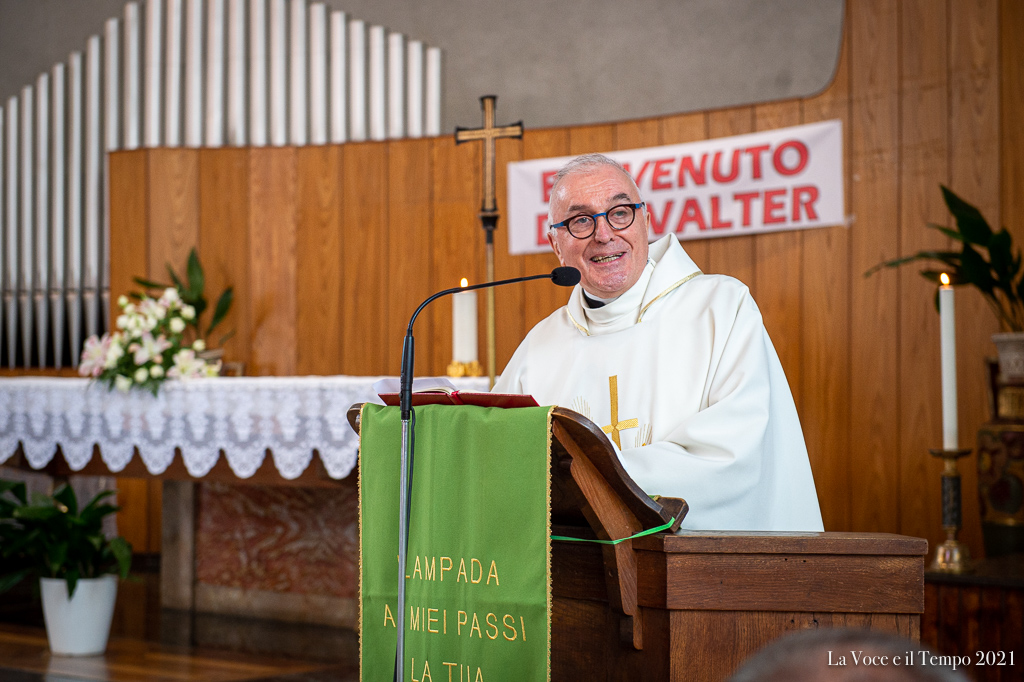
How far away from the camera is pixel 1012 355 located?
3.49 meters

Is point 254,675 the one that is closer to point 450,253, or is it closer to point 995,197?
point 450,253

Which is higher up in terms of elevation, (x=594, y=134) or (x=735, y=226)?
(x=594, y=134)

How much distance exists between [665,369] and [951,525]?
4.75 ft

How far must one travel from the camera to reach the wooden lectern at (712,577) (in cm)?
144

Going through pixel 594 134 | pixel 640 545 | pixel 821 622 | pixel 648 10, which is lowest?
pixel 821 622

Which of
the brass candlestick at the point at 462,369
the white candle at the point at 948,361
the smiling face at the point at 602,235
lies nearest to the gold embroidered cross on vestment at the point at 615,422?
the smiling face at the point at 602,235

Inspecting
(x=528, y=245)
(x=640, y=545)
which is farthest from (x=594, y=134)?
(x=640, y=545)

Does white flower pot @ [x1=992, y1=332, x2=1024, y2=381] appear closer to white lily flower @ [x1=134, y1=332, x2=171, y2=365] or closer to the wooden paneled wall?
the wooden paneled wall

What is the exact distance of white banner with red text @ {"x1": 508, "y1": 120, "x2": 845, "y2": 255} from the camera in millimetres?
4598

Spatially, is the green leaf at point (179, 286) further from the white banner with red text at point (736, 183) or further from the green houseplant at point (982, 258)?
the green houseplant at point (982, 258)

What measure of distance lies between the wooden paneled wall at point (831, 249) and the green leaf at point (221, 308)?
12 cm

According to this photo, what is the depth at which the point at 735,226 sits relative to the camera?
4.85 m

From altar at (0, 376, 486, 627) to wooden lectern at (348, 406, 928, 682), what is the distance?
2.19m

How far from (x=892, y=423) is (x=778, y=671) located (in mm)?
4053
